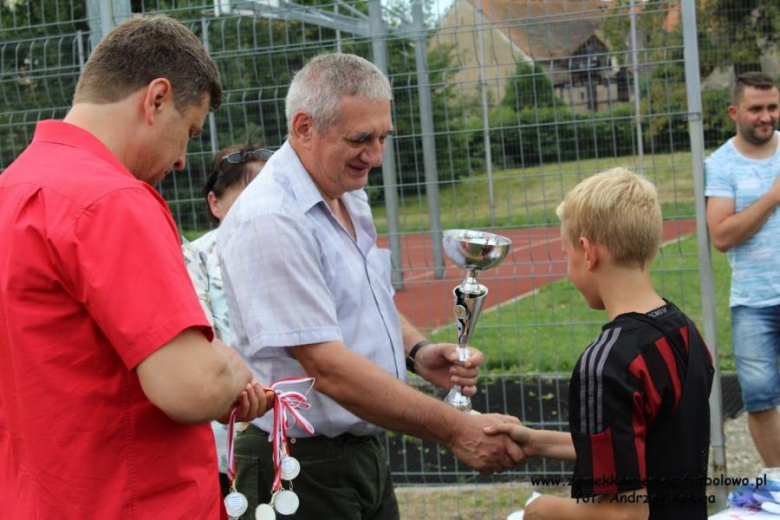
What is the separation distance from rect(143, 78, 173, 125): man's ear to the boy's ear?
4.04 ft

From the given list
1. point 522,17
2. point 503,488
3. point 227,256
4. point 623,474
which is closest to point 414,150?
point 522,17

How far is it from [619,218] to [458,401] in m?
0.98

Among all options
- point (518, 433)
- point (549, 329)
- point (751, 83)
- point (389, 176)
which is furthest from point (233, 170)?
point (549, 329)

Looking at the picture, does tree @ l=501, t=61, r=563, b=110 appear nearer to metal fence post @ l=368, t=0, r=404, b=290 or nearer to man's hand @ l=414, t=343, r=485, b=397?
metal fence post @ l=368, t=0, r=404, b=290

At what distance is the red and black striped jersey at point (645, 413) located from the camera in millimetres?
2465

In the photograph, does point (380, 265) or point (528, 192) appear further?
point (528, 192)

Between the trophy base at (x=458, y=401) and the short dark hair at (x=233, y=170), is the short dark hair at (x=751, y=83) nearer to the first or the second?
the short dark hair at (x=233, y=170)

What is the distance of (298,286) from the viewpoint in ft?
9.55

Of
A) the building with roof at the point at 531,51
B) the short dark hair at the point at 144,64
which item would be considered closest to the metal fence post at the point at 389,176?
the building with roof at the point at 531,51

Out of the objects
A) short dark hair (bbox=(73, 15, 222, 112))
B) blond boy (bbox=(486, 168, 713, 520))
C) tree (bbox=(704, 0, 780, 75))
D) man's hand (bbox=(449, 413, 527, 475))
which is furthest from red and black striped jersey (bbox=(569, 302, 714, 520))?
tree (bbox=(704, 0, 780, 75))

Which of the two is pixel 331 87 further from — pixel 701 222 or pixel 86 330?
pixel 701 222

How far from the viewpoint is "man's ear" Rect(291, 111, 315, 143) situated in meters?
3.16

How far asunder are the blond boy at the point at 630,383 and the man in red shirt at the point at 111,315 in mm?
911

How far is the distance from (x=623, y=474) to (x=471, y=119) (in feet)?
10.7
